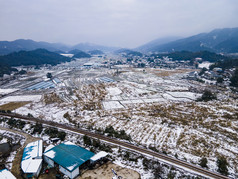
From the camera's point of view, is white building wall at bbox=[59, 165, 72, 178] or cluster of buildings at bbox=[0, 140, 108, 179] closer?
white building wall at bbox=[59, 165, 72, 178]

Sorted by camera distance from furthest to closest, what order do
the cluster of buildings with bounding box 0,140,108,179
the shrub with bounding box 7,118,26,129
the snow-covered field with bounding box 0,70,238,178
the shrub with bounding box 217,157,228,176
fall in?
the shrub with bounding box 7,118,26,129, the snow-covered field with bounding box 0,70,238,178, the shrub with bounding box 217,157,228,176, the cluster of buildings with bounding box 0,140,108,179

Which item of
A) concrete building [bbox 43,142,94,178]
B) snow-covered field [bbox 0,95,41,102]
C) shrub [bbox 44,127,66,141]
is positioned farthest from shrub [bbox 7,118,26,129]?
snow-covered field [bbox 0,95,41,102]

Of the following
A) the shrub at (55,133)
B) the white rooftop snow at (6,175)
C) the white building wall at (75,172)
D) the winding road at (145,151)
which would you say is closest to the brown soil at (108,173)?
the white building wall at (75,172)

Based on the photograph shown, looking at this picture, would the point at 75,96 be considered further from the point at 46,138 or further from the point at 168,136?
the point at 168,136

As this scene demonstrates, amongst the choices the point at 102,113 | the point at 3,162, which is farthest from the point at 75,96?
the point at 3,162

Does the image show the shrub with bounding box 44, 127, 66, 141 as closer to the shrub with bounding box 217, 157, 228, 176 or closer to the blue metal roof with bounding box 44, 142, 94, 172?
the blue metal roof with bounding box 44, 142, 94, 172

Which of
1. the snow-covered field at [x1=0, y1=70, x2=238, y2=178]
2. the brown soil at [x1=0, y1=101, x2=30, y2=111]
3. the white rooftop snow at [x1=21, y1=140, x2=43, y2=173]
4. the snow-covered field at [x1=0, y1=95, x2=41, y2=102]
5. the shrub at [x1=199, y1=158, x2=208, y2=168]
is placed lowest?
the snow-covered field at [x1=0, y1=70, x2=238, y2=178]

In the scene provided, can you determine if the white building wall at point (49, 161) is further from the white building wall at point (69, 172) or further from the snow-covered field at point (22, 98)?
the snow-covered field at point (22, 98)

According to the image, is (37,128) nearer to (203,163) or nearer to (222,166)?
(203,163)

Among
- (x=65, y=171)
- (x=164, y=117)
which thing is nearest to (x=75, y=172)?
(x=65, y=171)
